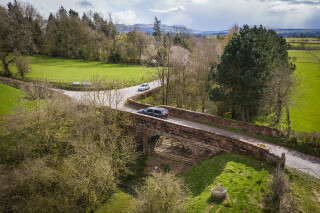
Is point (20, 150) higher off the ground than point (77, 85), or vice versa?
point (77, 85)

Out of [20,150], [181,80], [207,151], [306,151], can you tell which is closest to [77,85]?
[181,80]

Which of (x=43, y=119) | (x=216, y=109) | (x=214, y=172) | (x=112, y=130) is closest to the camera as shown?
(x=214, y=172)

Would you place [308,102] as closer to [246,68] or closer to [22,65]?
[246,68]

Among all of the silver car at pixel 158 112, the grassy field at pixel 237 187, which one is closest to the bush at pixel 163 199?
the grassy field at pixel 237 187

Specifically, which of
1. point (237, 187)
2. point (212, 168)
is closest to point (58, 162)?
point (212, 168)

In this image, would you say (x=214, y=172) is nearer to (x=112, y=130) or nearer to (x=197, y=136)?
(x=197, y=136)

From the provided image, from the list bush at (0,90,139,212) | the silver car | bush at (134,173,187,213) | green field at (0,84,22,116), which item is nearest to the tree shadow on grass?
bush at (134,173,187,213)
